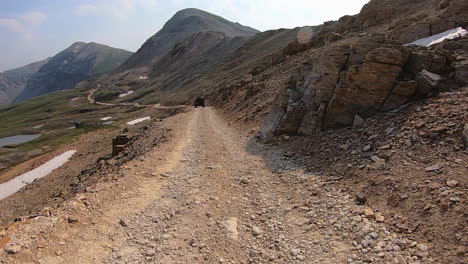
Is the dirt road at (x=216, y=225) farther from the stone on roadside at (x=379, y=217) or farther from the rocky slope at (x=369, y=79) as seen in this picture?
the rocky slope at (x=369, y=79)

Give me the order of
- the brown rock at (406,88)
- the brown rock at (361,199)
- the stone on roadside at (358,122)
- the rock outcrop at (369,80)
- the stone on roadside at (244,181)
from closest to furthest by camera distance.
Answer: the brown rock at (361,199) → the stone on roadside at (244,181) → the brown rock at (406,88) → the rock outcrop at (369,80) → the stone on roadside at (358,122)

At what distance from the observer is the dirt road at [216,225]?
11031 mm

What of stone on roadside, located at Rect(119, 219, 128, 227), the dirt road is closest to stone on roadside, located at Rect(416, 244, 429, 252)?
the dirt road

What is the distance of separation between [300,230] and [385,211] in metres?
3.12

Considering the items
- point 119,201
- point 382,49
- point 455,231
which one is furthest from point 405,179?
point 119,201

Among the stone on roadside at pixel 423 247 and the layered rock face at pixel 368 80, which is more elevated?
the layered rock face at pixel 368 80

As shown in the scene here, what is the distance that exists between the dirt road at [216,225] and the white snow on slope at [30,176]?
43322 mm

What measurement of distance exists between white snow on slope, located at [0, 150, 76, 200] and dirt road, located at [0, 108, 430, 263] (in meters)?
43.3

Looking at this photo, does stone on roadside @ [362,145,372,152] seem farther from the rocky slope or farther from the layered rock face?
the layered rock face

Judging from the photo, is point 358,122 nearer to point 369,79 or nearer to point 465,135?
point 369,79

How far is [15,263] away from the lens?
10633 millimetres

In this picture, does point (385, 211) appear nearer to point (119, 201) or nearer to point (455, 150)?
point (455, 150)

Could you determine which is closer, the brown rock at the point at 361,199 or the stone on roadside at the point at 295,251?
the stone on roadside at the point at 295,251

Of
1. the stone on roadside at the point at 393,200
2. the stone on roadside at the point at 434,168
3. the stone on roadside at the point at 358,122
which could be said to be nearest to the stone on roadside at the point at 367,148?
the stone on roadside at the point at 358,122
